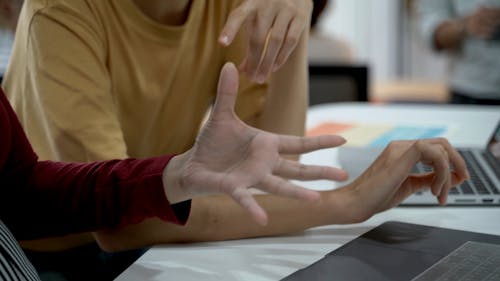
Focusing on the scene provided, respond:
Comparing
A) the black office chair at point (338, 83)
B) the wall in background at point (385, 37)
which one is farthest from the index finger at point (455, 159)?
the wall in background at point (385, 37)

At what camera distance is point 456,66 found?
260cm

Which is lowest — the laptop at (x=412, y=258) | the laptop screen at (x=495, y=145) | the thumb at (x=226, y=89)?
the laptop at (x=412, y=258)

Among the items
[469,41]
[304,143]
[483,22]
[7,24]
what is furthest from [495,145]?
[7,24]

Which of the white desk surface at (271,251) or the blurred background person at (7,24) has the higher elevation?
the blurred background person at (7,24)

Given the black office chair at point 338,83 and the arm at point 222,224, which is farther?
the black office chair at point 338,83

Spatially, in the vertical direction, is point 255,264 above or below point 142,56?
below

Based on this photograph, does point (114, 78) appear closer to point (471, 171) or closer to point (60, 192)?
point (60, 192)

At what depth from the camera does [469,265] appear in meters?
0.86

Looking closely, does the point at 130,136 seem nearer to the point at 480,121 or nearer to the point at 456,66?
the point at 480,121

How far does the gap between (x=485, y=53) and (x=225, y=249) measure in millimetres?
1718

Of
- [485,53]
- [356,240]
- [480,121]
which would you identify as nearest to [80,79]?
[356,240]

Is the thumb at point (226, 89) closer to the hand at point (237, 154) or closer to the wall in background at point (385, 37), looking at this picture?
the hand at point (237, 154)

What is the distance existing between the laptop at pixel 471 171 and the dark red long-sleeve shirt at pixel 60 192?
0.43m

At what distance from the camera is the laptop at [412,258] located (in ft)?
2.77
